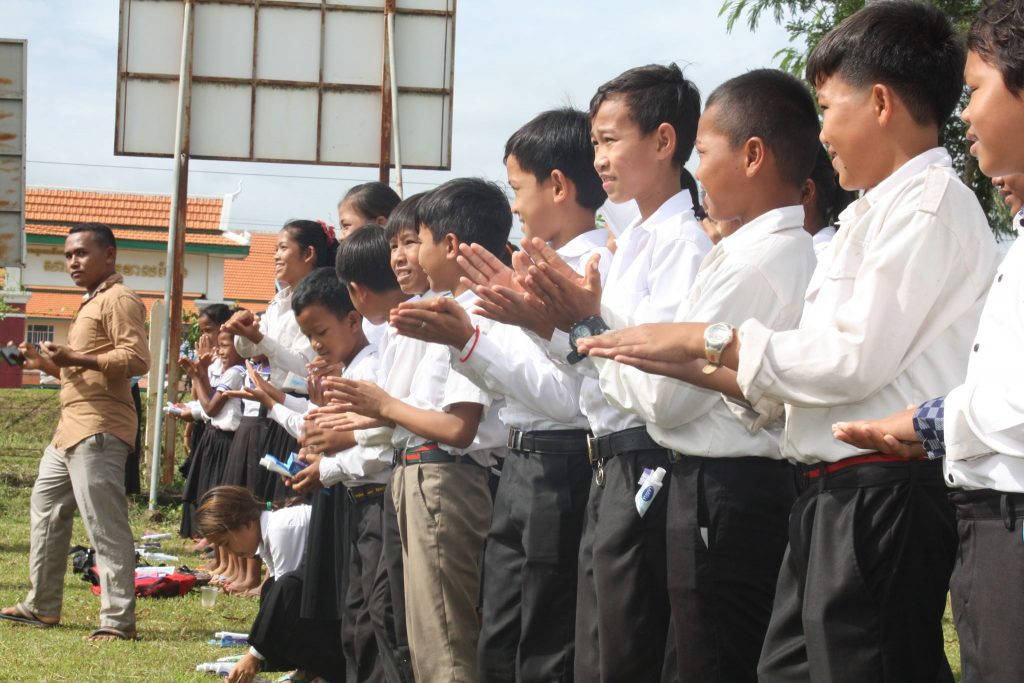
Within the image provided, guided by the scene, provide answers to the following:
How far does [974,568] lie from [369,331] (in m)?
3.73

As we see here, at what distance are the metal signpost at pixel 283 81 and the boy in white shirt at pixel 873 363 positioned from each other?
732 cm

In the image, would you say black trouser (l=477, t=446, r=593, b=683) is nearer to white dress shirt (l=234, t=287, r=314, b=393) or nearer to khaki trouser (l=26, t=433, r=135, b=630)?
white dress shirt (l=234, t=287, r=314, b=393)

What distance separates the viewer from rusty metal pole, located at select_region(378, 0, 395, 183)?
377 inches

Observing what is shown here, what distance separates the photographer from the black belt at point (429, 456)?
4.08m

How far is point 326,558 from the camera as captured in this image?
511 cm

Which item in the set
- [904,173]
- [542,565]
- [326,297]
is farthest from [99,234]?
[904,173]

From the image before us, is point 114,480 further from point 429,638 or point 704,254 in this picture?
point 704,254

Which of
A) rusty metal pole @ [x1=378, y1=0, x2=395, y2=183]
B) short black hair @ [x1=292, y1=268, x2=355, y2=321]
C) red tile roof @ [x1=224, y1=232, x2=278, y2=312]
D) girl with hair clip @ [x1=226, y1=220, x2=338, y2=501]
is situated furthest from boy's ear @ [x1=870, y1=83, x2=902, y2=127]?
red tile roof @ [x1=224, y1=232, x2=278, y2=312]

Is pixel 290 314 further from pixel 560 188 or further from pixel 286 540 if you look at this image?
pixel 560 188

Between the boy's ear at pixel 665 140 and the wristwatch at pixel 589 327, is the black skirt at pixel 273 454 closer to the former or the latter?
the boy's ear at pixel 665 140

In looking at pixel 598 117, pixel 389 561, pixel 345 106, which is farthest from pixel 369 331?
pixel 345 106

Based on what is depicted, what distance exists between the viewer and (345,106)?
32.1 feet

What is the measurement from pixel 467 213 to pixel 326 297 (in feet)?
3.91

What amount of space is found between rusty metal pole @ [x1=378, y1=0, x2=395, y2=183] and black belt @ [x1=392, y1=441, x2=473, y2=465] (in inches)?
222
